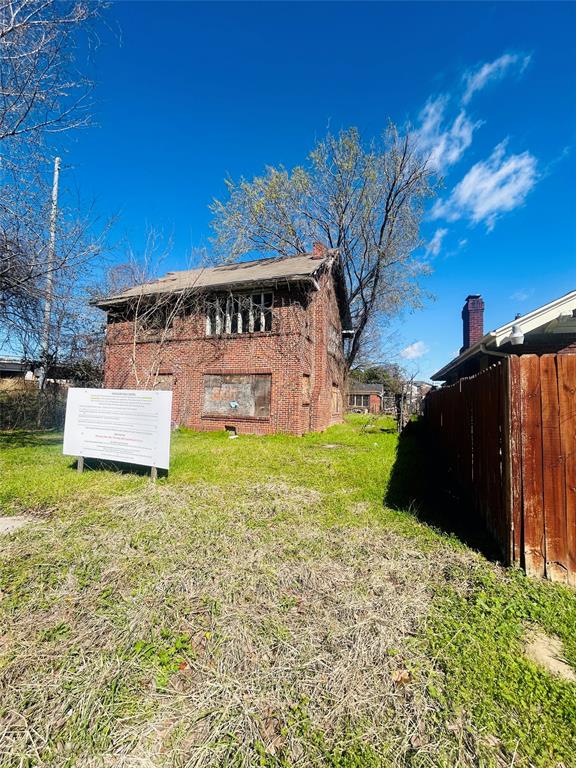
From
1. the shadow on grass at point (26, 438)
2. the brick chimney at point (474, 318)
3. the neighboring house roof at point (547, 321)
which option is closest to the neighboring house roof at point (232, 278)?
the shadow on grass at point (26, 438)

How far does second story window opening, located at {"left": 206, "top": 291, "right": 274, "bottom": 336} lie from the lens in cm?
1280

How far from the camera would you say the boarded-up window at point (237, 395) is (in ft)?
40.8

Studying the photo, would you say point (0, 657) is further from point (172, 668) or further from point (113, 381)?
point (113, 381)

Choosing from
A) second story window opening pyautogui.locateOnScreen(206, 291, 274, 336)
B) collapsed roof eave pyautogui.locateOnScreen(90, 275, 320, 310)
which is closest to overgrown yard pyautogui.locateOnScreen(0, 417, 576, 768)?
collapsed roof eave pyautogui.locateOnScreen(90, 275, 320, 310)

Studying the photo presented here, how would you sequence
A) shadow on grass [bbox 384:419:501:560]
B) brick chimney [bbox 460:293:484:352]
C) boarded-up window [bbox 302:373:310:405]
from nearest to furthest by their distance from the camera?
1. shadow on grass [bbox 384:419:501:560]
2. boarded-up window [bbox 302:373:310:405]
3. brick chimney [bbox 460:293:484:352]

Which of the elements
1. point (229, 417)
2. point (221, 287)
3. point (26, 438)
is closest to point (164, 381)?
point (229, 417)

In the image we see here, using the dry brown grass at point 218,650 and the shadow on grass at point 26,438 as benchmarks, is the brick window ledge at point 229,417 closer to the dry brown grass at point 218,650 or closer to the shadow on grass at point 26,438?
the shadow on grass at point 26,438

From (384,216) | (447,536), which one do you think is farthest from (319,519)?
(384,216)

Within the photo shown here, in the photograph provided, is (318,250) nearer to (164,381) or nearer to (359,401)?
(164,381)

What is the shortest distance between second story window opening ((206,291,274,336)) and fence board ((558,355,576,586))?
10.2m

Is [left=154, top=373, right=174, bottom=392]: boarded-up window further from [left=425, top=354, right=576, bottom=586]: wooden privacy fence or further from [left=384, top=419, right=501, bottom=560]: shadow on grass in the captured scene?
[left=425, top=354, right=576, bottom=586]: wooden privacy fence

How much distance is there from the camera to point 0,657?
2.22 m

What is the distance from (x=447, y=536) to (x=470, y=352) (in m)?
7.63

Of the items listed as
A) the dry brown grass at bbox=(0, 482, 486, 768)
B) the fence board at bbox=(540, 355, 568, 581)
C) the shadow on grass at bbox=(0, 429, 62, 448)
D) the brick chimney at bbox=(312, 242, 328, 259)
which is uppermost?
the brick chimney at bbox=(312, 242, 328, 259)
